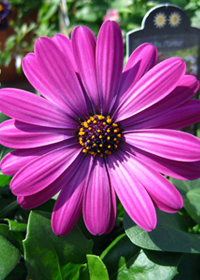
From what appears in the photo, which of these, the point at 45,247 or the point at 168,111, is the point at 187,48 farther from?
the point at 45,247

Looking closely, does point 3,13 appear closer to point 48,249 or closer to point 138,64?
point 138,64

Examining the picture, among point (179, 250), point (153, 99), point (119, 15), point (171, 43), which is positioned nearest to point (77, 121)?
point (153, 99)

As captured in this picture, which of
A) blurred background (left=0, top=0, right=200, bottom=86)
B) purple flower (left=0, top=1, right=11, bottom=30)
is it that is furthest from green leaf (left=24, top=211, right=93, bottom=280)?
purple flower (left=0, top=1, right=11, bottom=30)

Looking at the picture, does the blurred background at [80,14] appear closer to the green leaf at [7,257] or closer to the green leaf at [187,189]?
the green leaf at [187,189]

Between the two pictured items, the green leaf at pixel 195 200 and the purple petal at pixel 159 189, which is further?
the green leaf at pixel 195 200

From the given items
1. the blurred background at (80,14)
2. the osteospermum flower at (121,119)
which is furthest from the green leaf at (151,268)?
the blurred background at (80,14)

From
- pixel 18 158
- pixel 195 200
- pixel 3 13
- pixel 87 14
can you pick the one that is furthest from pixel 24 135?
pixel 3 13
